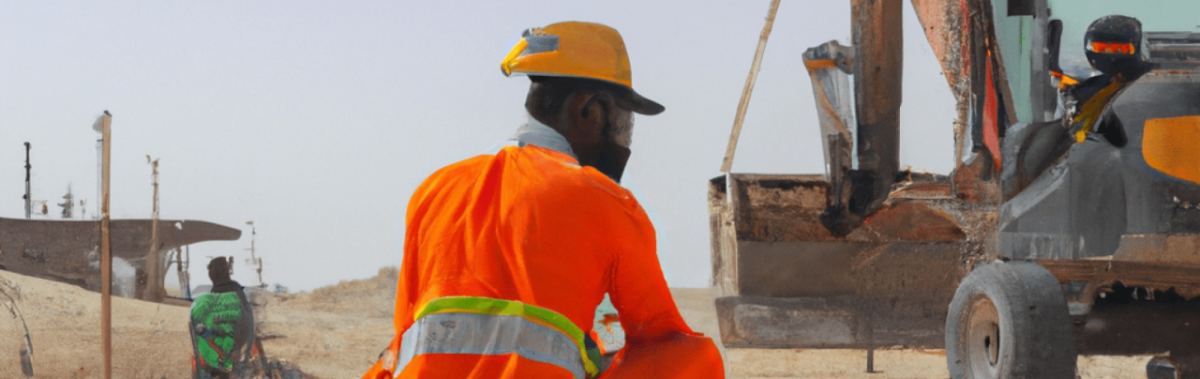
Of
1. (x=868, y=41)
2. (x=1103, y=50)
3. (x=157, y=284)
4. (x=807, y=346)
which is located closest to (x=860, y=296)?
(x=807, y=346)

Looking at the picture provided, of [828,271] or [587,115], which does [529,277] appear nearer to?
[587,115]

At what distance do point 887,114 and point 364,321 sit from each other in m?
27.7

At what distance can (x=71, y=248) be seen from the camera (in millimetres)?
28359

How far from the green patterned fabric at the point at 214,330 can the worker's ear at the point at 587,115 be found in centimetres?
761

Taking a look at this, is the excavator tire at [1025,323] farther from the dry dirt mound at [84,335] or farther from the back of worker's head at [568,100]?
the dry dirt mound at [84,335]

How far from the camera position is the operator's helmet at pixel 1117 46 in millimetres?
4281

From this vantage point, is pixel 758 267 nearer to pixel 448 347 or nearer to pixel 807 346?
pixel 807 346

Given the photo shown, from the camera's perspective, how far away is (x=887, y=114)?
19.6 ft

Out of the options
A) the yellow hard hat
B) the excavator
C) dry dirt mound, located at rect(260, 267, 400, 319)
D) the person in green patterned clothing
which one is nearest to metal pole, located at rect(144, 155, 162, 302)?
dry dirt mound, located at rect(260, 267, 400, 319)

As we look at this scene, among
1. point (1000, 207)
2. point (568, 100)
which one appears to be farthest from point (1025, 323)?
point (568, 100)

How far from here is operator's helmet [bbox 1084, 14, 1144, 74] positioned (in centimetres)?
428

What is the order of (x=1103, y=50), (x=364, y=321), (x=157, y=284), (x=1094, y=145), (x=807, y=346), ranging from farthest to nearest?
(x=364, y=321) < (x=157, y=284) < (x=807, y=346) < (x=1094, y=145) < (x=1103, y=50)

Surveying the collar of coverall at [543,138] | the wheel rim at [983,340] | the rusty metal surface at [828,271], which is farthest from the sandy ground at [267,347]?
the collar of coverall at [543,138]

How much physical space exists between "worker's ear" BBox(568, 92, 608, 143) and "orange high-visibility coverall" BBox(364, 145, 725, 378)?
11 cm
